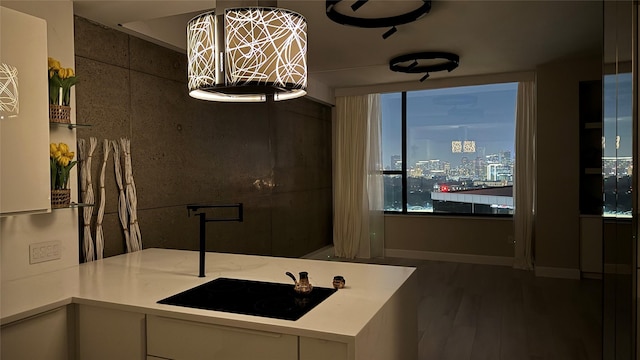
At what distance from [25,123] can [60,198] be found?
0.41m

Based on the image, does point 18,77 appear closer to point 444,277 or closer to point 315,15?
point 315,15

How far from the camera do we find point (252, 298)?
1.78m

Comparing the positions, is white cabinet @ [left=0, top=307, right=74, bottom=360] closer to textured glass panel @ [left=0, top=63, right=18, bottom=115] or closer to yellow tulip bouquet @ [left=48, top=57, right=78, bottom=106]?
textured glass panel @ [left=0, top=63, right=18, bottom=115]

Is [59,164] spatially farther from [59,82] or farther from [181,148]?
[181,148]

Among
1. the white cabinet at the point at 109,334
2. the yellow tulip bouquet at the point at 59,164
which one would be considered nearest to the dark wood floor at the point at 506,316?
the white cabinet at the point at 109,334

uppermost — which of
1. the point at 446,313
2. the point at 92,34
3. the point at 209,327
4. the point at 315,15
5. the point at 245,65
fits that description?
the point at 315,15

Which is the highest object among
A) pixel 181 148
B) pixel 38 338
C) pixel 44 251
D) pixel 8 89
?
pixel 8 89

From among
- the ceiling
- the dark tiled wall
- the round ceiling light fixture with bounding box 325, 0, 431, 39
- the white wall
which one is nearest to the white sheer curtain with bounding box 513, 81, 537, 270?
the ceiling

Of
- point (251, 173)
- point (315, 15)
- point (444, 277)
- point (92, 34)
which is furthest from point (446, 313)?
point (92, 34)

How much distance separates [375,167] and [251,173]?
2.40m

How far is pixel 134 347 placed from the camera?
1.71 meters

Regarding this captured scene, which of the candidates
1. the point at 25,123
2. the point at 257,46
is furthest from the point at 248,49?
the point at 25,123

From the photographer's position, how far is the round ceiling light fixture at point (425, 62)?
455cm

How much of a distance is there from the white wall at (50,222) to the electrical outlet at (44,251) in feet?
0.06
